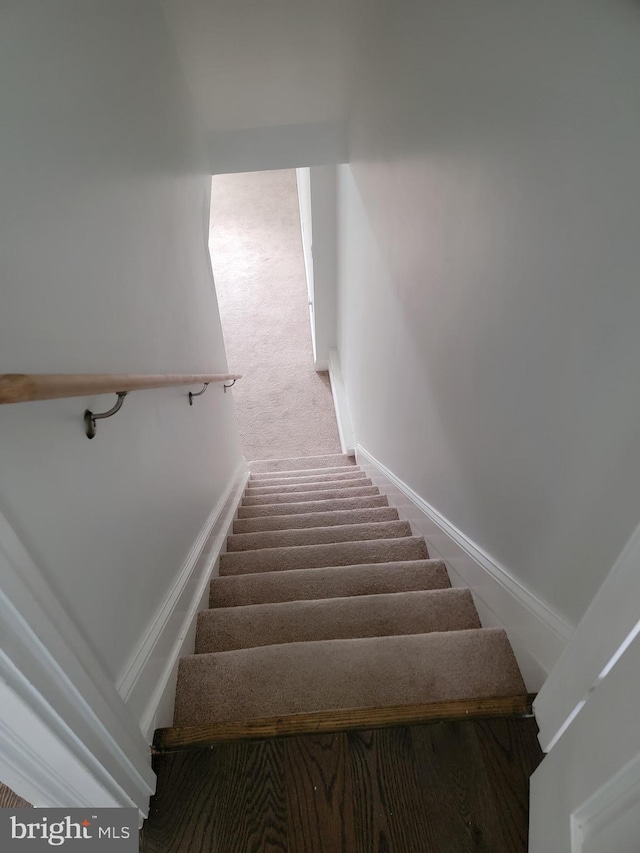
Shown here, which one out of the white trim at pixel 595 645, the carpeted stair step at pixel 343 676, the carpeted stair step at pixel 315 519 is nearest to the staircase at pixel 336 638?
the carpeted stair step at pixel 343 676

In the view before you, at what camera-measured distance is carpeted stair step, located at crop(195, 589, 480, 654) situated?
1.51m

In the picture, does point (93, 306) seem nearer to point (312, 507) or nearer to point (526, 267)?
point (526, 267)

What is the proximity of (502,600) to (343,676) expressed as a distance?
53 cm

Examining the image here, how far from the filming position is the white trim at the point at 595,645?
730 millimetres

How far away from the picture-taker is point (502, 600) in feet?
4.53

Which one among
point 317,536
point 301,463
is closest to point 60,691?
point 317,536

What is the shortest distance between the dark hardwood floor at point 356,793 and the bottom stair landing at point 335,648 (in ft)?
0.13

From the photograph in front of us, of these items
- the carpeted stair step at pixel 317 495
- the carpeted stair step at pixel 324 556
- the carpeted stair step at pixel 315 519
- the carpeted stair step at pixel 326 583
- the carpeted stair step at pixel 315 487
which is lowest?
the carpeted stair step at pixel 315 487

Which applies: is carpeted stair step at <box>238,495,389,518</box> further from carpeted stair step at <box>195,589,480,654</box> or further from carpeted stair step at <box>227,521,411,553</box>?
carpeted stair step at <box>195,589,480,654</box>

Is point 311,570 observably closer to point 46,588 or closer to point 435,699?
point 435,699

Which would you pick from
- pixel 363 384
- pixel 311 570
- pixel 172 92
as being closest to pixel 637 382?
pixel 311 570

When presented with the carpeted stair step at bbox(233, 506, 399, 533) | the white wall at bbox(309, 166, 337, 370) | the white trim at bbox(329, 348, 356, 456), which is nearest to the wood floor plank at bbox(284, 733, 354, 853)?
the carpeted stair step at bbox(233, 506, 399, 533)

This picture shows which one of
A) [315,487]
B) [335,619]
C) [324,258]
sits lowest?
[315,487]

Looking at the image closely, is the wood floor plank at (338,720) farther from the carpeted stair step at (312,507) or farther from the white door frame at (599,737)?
the carpeted stair step at (312,507)
